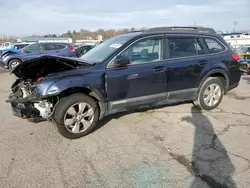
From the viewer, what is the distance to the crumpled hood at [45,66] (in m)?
3.61

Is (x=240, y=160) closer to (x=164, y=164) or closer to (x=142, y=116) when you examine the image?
(x=164, y=164)

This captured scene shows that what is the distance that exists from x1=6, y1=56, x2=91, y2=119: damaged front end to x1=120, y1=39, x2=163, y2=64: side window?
859 mm

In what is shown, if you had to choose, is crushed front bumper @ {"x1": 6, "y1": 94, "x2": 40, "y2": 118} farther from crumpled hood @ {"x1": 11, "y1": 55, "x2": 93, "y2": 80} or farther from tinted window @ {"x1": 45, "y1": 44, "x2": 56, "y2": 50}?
tinted window @ {"x1": 45, "y1": 44, "x2": 56, "y2": 50}

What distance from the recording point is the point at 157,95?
4.34m

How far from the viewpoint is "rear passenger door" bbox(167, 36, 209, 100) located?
173 inches

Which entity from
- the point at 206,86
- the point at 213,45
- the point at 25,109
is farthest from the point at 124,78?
the point at 213,45

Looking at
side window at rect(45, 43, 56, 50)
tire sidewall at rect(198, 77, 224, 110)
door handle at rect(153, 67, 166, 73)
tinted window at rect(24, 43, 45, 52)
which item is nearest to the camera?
door handle at rect(153, 67, 166, 73)

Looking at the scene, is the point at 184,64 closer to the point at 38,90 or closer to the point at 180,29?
the point at 180,29

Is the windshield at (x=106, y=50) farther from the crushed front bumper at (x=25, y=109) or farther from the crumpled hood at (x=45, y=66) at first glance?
the crushed front bumper at (x=25, y=109)

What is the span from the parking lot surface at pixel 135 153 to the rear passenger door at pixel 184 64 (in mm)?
573

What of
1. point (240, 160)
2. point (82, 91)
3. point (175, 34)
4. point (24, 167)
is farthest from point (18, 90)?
point (240, 160)

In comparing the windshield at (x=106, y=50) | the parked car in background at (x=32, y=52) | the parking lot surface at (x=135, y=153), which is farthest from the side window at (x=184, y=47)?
the parked car in background at (x=32, y=52)

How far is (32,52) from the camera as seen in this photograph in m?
12.8

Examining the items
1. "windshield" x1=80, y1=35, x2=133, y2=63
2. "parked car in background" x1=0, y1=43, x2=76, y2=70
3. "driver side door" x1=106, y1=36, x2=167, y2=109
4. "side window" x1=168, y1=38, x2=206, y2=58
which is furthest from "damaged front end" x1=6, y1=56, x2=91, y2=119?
"parked car in background" x1=0, y1=43, x2=76, y2=70
